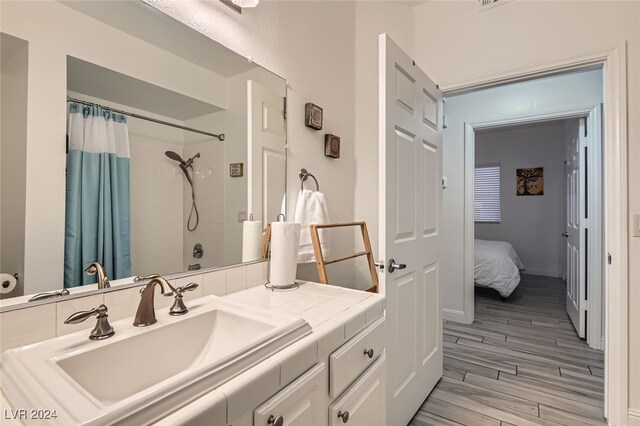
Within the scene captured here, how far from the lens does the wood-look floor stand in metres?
1.77

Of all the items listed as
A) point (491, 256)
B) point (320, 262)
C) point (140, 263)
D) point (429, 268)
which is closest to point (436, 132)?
point (429, 268)

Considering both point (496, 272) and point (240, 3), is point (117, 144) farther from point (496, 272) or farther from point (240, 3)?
point (496, 272)

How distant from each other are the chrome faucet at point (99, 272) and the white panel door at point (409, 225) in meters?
1.06

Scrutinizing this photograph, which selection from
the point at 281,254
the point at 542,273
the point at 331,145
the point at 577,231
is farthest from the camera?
the point at 542,273

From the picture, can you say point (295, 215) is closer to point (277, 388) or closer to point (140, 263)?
point (140, 263)

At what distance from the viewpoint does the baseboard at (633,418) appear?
1.61 m

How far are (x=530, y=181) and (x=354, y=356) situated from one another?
588 centimetres

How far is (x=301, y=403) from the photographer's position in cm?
75

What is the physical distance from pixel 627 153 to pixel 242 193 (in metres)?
2.03

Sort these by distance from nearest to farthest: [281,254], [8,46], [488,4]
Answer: [8,46] → [281,254] → [488,4]

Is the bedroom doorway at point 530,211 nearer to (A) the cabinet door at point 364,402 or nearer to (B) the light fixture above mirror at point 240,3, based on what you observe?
(B) the light fixture above mirror at point 240,3

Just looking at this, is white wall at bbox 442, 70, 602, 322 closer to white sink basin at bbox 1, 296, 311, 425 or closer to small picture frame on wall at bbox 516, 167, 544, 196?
white sink basin at bbox 1, 296, 311, 425

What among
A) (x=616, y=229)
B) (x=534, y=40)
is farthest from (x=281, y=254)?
(x=534, y=40)

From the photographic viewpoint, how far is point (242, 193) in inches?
54.2
